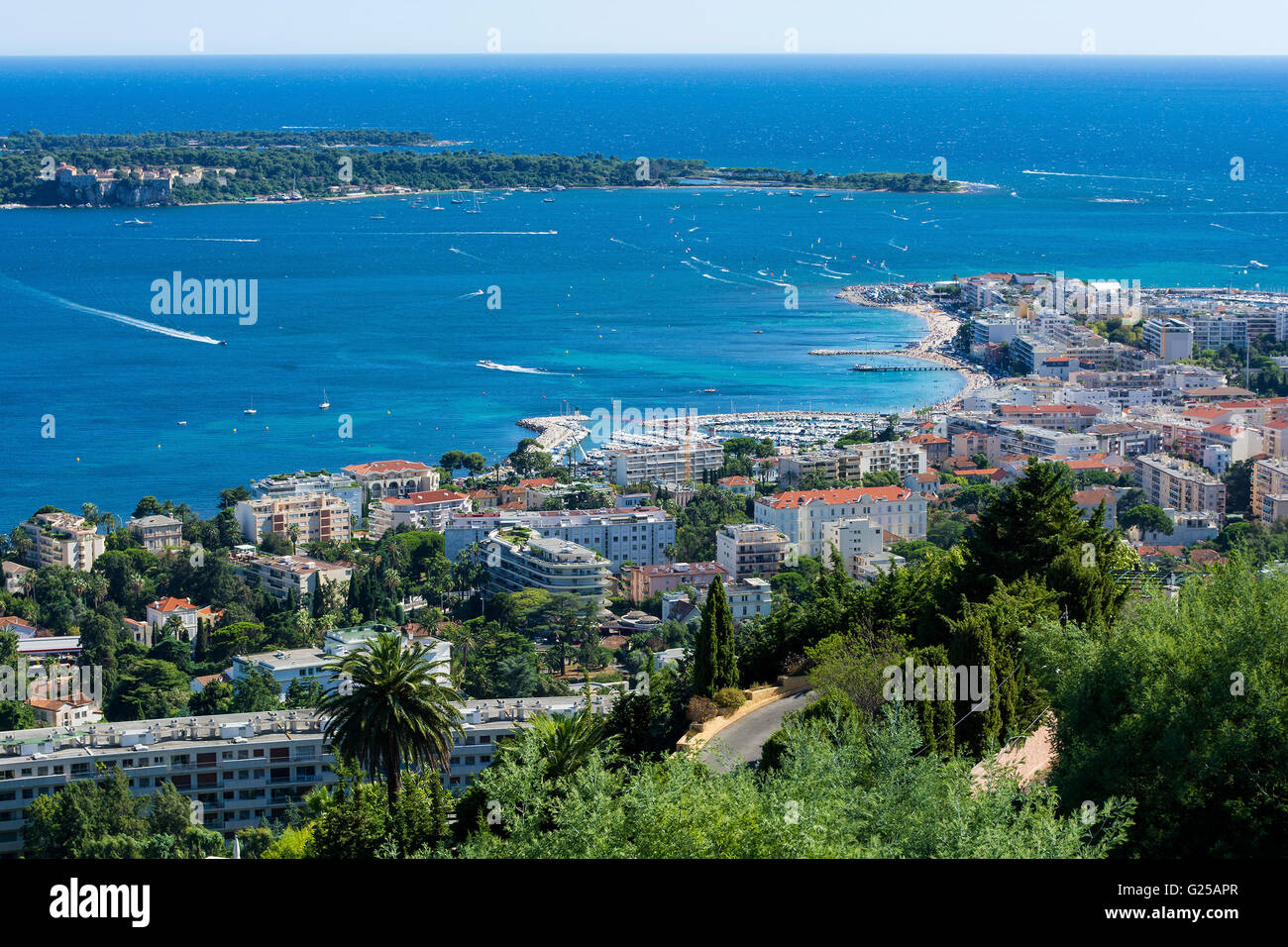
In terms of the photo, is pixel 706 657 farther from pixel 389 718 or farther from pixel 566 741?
pixel 389 718

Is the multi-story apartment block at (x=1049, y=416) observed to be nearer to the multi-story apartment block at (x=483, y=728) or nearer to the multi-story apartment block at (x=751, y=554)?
the multi-story apartment block at (x=751, y=554)

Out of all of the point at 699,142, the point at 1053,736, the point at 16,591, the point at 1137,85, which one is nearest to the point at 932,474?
the point at 16,591

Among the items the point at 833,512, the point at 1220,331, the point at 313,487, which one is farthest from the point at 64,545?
the point at 1220,331

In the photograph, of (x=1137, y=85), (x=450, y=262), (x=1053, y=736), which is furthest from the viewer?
(x=1137, y=85)

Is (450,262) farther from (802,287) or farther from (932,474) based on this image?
(932,474)

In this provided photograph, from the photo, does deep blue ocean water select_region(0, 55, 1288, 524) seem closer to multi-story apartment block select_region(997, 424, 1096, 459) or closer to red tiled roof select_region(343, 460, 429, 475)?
red tiled roof select_region(343, 460, 429, 475)

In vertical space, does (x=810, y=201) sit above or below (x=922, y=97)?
below
